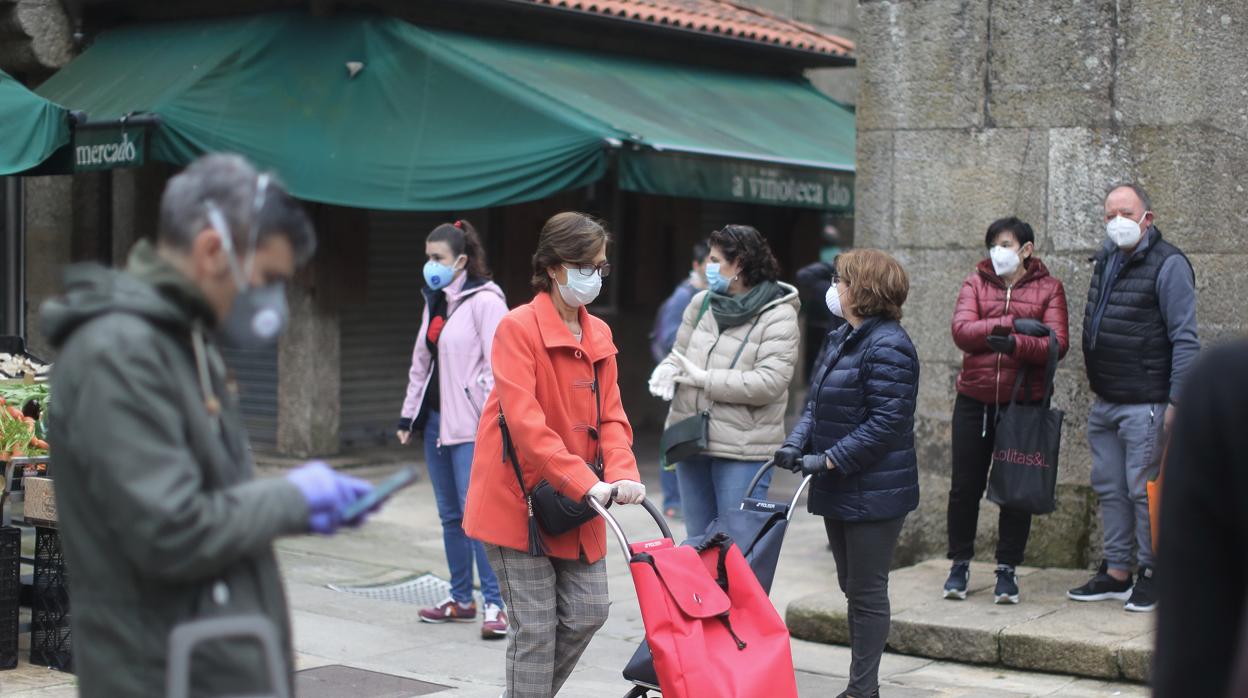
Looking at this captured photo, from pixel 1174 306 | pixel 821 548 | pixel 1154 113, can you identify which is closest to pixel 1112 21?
pixel 1154 113

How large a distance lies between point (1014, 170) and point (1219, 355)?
5752mm

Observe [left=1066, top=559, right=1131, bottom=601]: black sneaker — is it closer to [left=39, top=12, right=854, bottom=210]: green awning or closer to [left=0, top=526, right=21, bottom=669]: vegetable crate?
[left=0, top=526, right=21, bottom=669]: vegetable crate

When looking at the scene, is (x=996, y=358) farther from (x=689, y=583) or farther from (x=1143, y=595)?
(x=689, y=583)

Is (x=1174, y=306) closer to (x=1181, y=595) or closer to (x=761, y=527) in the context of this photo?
(x=761, y=527)

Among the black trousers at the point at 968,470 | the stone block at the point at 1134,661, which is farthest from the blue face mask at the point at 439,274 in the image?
the stone block at the point at 1134,661

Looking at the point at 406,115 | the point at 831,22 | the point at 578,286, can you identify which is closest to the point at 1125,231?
the point at 578,286

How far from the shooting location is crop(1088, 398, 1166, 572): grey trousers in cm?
676

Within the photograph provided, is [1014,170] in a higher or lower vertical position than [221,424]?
higher

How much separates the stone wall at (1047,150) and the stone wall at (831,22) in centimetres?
926

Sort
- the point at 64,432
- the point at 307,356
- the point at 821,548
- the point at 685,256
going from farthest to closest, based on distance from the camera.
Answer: the point at 685,256 → the point at 307,356 → the point at 821,548 → the point at 64,432

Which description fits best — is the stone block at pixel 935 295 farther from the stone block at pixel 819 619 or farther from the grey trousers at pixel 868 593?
the grey trousers at pixel 868 593

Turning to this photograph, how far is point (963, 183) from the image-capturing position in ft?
25.7

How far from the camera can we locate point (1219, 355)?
2105mm

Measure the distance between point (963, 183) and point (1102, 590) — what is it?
2146 mm
